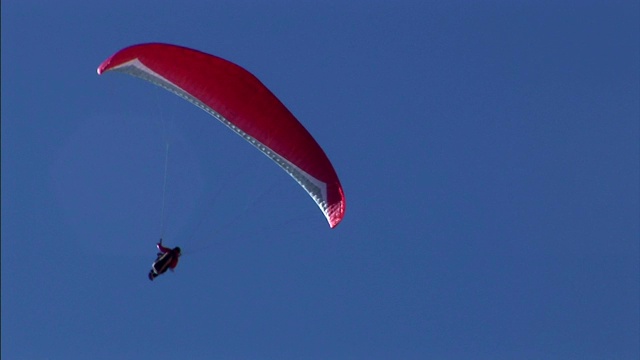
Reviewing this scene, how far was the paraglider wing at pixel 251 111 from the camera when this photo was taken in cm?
2883

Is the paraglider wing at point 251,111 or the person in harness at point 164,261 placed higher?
the paraglider wing at point 251,111

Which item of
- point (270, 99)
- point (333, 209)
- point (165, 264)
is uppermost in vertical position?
point (270, 99)

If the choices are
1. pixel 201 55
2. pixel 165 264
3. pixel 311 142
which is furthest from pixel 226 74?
pixel 165 264

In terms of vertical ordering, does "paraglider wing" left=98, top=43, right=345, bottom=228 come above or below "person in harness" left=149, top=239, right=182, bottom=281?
above

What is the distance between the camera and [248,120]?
2900 centimetres

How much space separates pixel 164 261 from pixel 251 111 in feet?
14.1

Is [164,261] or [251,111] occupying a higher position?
[251,111]

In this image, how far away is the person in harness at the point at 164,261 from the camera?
29.6m

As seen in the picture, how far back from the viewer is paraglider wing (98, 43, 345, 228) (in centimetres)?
2883

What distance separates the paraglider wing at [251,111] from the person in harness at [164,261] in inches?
134

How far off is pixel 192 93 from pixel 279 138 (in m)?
2.35

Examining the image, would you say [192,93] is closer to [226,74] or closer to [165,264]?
[226,74]

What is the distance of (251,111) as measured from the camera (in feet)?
95.1

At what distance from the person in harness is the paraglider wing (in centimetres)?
340
